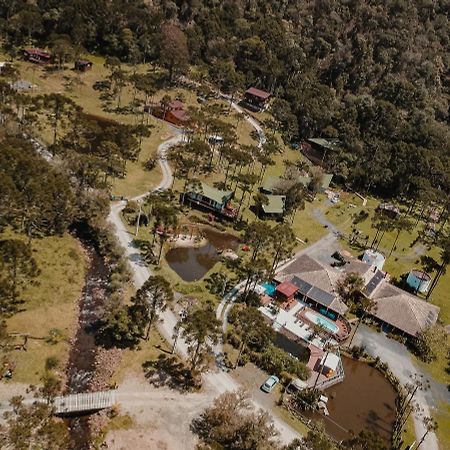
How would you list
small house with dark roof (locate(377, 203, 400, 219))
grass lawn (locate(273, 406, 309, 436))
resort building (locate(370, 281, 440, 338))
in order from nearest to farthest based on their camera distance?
grass lawn (locate(273, 406, 309, 436)) < resort building (locate(370, 281, 440, 338)) < small house with dark roof (locate(377, 203, 400, 219))

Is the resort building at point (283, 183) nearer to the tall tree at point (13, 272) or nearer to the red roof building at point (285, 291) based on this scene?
the red roof building at point (285, 291)

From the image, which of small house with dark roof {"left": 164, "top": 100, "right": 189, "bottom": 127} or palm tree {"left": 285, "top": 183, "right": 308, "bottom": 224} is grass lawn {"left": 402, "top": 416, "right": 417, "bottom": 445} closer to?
palm tree {"left": 285, "top": 183, "right": 308, "bottom": 224}

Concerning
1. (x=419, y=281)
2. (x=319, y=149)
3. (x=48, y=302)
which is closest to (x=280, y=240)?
(x=419, y=281)

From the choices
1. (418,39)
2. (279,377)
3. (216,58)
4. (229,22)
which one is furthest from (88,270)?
(418,39)

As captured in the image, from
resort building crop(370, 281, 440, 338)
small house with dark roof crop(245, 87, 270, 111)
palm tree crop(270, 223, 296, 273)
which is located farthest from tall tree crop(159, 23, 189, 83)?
resort building crop(370, 281, 440, 338)

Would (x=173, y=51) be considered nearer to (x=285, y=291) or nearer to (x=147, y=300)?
(x=285, y=291)

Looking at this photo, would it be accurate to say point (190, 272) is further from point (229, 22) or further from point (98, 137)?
point (229, 22)

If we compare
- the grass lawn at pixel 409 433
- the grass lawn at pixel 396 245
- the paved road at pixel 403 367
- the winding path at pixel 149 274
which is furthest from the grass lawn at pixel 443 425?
the grass lawn at pixel 396 245
